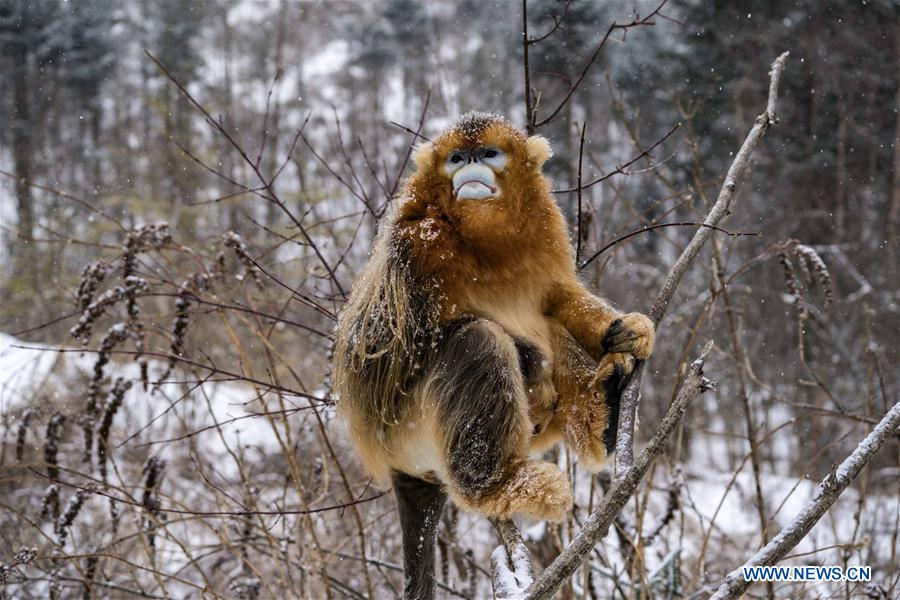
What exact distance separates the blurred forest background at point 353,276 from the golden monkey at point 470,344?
23 centimetres

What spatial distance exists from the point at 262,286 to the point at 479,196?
3.60ft

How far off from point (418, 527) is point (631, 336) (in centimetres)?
88

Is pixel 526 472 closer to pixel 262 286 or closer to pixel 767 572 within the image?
pixel 767 572

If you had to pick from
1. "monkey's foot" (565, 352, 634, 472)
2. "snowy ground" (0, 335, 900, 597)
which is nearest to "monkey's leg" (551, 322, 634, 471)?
"monkey's foot" (565, 352, 634, 472)

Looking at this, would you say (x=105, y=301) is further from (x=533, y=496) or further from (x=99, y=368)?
(x=533, y=496)

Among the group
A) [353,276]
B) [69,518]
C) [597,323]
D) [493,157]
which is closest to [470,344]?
[597,323]

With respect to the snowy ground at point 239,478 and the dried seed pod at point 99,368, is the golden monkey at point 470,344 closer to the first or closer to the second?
the dried seed pod at point 99,368

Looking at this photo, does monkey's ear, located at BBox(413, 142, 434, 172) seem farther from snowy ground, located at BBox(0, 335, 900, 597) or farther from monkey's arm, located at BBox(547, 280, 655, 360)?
snowy ground, located at BBox(0, 335, 900, 597)

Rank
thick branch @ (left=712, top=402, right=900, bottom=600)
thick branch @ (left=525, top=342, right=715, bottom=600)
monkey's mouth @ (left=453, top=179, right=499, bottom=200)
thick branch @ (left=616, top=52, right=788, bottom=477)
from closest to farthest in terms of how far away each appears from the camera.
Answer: thick branch @ (left=525, top=342, right=715, bottom=600)
thick branch @ (left=712, top=402, right=900, bottom=600)
thick branch @ (left=616, top=52, right=788, bottom=477)
monkey's mouth @ (left=453, top=179, right=499, bottom=200)

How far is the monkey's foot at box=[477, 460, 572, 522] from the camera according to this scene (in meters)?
1.96

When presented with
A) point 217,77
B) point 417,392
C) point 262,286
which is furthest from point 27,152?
point 417,392

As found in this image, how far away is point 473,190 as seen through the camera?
2182 mm

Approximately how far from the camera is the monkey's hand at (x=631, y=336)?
2170 mm

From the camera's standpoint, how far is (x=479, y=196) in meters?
2.19
